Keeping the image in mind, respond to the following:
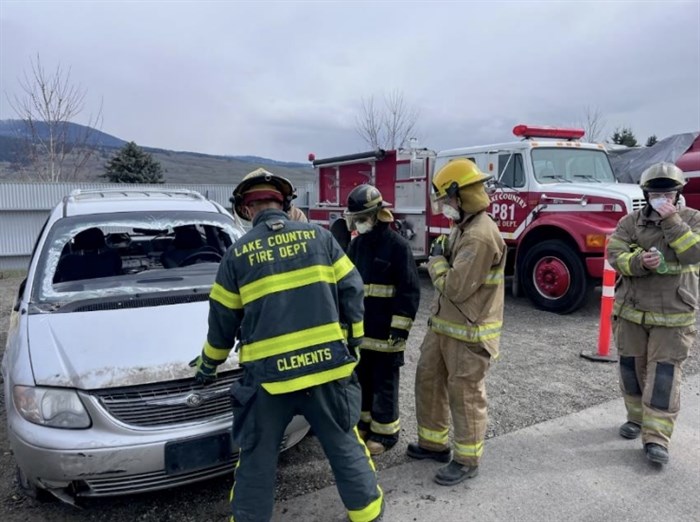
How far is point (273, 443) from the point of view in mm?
2250

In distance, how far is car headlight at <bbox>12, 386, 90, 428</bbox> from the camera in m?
2.42

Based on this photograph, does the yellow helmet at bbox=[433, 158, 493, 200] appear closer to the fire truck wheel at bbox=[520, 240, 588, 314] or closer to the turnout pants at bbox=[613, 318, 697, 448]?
the turnout pants at bbox=[613, 318, 697, 448]

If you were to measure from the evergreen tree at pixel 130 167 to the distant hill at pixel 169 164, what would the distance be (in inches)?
32.7

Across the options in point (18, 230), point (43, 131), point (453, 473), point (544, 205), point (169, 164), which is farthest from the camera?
point (169, 164)

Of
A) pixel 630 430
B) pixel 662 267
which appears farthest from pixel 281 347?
pixel 630 430

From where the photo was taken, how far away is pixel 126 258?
441 cm

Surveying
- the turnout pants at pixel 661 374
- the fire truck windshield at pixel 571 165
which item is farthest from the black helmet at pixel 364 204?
the fire truck windshield at pixel 571 165

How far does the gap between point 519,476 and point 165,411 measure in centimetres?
200

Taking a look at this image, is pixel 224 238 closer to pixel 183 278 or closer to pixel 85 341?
pixel 183 278

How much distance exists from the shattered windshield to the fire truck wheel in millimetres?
4891

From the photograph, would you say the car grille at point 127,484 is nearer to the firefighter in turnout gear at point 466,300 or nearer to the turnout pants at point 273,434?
the turnout pants at point 273,434

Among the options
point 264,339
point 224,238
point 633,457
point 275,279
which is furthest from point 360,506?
point 224,238

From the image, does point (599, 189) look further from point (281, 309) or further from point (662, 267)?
point (281, 309)

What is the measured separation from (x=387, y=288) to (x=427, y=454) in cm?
105
